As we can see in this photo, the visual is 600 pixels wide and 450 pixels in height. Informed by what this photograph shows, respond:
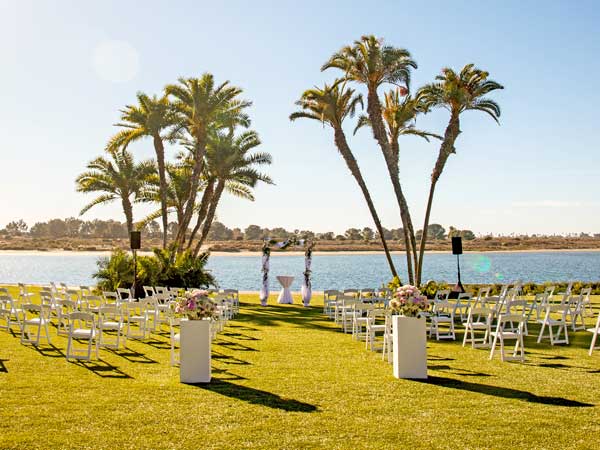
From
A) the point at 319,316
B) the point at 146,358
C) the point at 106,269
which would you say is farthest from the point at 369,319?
the point at 106,269

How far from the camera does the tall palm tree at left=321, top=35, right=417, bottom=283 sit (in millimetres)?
23281

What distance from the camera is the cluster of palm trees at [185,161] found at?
2788 cm

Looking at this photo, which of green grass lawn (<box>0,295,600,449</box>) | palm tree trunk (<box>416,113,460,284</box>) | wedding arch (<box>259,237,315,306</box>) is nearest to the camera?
green grass lawn (<box>0,295,600,449</box>)

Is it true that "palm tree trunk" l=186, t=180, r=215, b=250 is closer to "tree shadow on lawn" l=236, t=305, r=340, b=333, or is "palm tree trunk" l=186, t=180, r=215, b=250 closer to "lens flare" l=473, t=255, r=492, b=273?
"tree shadow on lawn" l=236, t=305, r=340, b=333

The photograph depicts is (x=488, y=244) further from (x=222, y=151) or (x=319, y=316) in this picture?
(x=319, y=316)

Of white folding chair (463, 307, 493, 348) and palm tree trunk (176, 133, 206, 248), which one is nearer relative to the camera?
white folding chair (463, 307, 493, 348)

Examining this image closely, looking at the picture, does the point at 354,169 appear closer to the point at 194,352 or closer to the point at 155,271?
the point at 155,271

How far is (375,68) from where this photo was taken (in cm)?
2325

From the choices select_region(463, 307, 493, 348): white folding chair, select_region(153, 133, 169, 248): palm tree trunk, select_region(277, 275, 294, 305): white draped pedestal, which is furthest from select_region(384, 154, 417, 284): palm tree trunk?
select_region(463, 307, 493, 348): white folding chair

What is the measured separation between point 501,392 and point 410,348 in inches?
52.9

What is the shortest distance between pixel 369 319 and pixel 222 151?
20.0m

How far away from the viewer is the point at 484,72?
23.8m

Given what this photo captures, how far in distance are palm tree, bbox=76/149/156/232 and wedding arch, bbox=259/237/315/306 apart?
10.5 metres

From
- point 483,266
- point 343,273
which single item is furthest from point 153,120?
point 483,266
